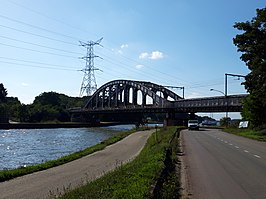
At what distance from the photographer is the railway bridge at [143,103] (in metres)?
83.7

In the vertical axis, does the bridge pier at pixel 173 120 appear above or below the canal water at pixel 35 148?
above

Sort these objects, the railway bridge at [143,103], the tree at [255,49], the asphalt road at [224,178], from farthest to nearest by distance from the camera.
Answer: the railway bridge at [143,103]
the tree at [255,49]
the asphalt road at [224,178]

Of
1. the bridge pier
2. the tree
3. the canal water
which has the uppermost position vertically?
the tree

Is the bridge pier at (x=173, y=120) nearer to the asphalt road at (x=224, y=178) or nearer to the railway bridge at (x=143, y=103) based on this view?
the railway bridge at (x=143, y=103)

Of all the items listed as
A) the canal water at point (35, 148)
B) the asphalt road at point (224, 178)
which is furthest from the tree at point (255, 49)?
the asphalt road at point (224, 178)

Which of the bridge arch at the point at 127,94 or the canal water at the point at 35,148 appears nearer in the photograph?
the canal water at the point at 35,148

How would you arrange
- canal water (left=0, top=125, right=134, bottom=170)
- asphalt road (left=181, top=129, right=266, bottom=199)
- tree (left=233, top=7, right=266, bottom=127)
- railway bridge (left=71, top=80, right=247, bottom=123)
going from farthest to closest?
1. railway bridge (left=71, top=80, right=247, bottom=123)
2. tree (left=233, top=7, right=266, bottom=127)
3. canal water (left=0, top=125, right=134, bottom=170)
4. asphalt road (left=181, top=129, right=266, bottom=199)

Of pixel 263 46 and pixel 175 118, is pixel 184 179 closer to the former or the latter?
pixel 263 46

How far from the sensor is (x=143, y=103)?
385ft

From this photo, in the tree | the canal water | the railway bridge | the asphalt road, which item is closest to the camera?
the asphalt road

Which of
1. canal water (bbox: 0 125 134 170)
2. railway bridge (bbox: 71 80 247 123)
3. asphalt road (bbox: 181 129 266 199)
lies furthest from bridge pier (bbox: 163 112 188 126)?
asphalt road (bbox: 181 129 266 199)

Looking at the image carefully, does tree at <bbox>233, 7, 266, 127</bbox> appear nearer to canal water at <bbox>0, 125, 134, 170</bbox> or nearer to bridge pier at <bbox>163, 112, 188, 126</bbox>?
canal water at <bbox>0, 125, 134, 170</bbox>

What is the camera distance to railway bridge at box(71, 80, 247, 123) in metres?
83.7

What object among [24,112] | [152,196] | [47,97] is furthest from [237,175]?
[47,97]
